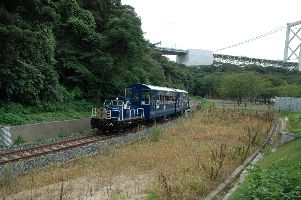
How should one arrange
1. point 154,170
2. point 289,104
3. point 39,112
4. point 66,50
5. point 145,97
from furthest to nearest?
point 289,104 → point 66,50 → point 145,97 → point 39,112 → point 154,170

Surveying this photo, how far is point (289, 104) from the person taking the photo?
48500 mm

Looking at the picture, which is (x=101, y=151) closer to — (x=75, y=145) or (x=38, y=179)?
(x=75, y=145)

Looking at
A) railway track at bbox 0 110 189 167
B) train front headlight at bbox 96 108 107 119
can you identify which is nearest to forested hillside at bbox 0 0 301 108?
train front headlight at bbox 96 108 107 119

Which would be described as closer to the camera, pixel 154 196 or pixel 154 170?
pixel 154 196

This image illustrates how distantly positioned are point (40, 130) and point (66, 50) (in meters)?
11.7

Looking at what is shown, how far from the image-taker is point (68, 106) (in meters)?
26.9

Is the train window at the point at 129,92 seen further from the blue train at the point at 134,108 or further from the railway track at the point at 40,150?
the railway track at the point at 40,150

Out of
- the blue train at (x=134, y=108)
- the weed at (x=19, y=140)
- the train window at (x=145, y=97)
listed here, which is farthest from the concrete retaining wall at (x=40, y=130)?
the train window at (x=145, y=97)

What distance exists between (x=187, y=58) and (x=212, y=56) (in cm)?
1112

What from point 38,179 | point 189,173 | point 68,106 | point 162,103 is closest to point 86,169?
point 38,179

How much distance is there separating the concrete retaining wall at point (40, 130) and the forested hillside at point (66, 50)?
117 inches

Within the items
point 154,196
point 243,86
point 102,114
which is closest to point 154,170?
point 154,196

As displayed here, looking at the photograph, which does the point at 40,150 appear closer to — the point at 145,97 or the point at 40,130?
the point at 40,130

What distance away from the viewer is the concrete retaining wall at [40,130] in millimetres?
17141
